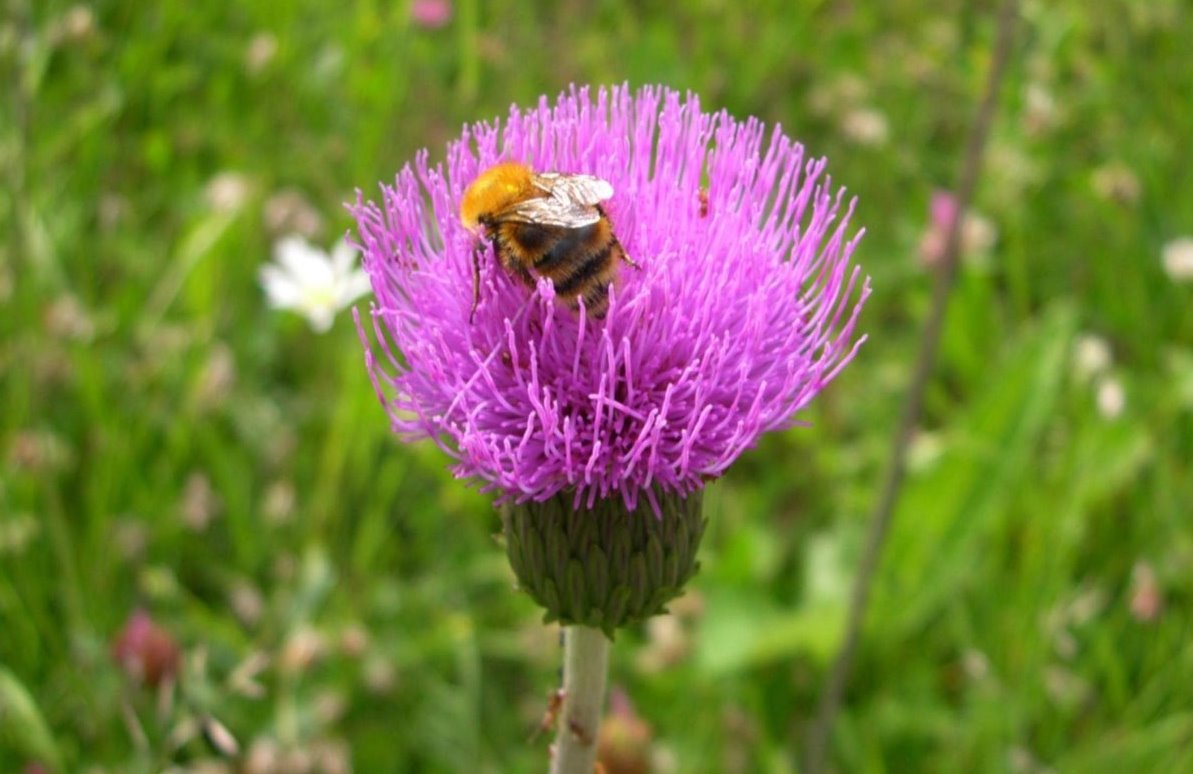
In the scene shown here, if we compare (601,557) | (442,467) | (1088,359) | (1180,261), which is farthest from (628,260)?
(1180,261)

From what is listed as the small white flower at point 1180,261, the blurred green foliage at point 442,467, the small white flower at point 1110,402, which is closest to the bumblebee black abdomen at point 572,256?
the blurred green foliage at point 442,467

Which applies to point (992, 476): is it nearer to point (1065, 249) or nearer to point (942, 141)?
point (1065, 249)

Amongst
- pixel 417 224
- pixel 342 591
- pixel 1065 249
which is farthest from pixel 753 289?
pixel 1065 249

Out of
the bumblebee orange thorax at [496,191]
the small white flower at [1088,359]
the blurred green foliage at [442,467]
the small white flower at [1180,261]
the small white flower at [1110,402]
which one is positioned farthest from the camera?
the small white flower at [1180,261]

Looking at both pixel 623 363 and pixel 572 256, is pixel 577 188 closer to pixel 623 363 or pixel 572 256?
pixel 572 256

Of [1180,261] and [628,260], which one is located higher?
[1180,261]

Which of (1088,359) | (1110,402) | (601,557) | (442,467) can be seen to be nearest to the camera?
(601,557)

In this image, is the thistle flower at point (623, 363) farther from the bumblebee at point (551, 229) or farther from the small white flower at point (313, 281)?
the small white flower at point (313, 281)
